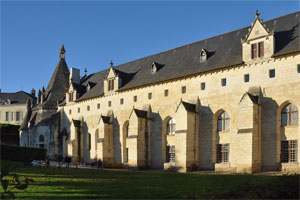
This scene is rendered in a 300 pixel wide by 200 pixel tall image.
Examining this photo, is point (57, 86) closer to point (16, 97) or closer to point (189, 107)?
point (16, 97)

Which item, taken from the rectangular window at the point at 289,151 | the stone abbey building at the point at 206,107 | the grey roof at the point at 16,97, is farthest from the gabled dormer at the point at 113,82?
the grey roof at the point at 16,97

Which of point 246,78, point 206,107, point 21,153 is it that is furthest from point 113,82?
point 246,78

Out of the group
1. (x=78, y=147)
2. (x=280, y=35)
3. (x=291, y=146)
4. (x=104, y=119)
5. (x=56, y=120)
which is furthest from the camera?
(x=56, y=120)

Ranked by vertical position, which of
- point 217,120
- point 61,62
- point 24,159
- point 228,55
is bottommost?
point 24,159

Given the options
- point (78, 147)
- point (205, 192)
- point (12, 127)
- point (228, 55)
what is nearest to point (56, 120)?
point (78, 147)

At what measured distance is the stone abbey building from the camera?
27578mm

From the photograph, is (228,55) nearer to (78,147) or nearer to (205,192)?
(205,192)

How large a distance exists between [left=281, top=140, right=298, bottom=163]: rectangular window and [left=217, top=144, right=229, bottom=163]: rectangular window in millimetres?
5399

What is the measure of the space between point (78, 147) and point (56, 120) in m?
7.91

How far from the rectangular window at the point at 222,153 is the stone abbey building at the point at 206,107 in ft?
0.32

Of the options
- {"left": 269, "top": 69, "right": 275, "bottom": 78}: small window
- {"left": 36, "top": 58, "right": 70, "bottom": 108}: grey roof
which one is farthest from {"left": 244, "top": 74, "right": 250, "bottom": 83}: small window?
{"left": 36, "top": 58, "right": 70, "bottom": 108}: grey roof

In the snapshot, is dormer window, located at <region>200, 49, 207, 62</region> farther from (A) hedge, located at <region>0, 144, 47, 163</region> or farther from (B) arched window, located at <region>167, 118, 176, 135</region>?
(A) hedge, located at <region>0, 144, 47, 163</region>

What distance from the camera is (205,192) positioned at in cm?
1421

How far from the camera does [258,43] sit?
29719 millimetres
